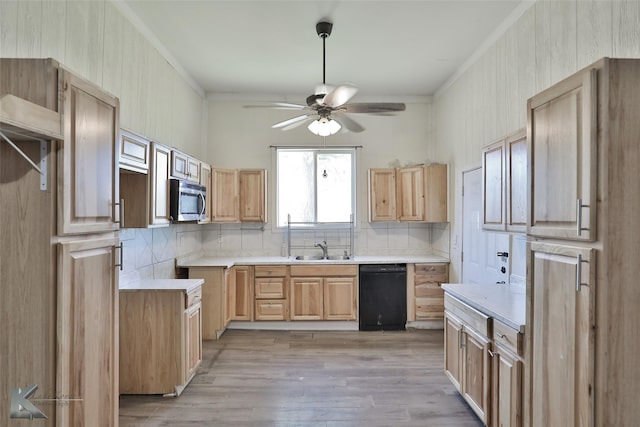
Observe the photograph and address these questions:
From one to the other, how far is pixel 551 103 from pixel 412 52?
7.95 ft

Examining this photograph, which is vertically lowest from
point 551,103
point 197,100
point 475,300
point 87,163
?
point 475,300

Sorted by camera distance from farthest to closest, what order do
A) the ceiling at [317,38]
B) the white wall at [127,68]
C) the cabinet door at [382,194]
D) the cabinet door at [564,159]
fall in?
the cabinet door at [382,194]
the ceiling at [317,38]
the white wall at [127,68]
the cabinet door at [564,159]

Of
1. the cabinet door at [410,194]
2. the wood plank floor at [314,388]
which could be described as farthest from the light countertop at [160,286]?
the cabinet door at [410,194]

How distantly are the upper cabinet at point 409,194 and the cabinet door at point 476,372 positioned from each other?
7.58 feet

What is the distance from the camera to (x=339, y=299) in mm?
4445

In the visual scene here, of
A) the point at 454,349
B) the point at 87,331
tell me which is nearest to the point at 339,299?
the point at 454,349

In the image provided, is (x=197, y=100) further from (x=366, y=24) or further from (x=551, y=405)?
(x=551, y=405)

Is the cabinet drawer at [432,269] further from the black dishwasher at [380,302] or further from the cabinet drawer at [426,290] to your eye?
the black dishwasher at [380,302]

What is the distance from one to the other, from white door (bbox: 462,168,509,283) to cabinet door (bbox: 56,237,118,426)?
2.95m

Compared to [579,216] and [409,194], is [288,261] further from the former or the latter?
[579,216]

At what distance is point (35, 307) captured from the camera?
1.37 m

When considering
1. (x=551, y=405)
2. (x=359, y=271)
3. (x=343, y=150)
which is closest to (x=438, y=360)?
(x=359, y=271)

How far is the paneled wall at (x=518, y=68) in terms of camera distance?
198 cm

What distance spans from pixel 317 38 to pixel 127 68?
171cm
